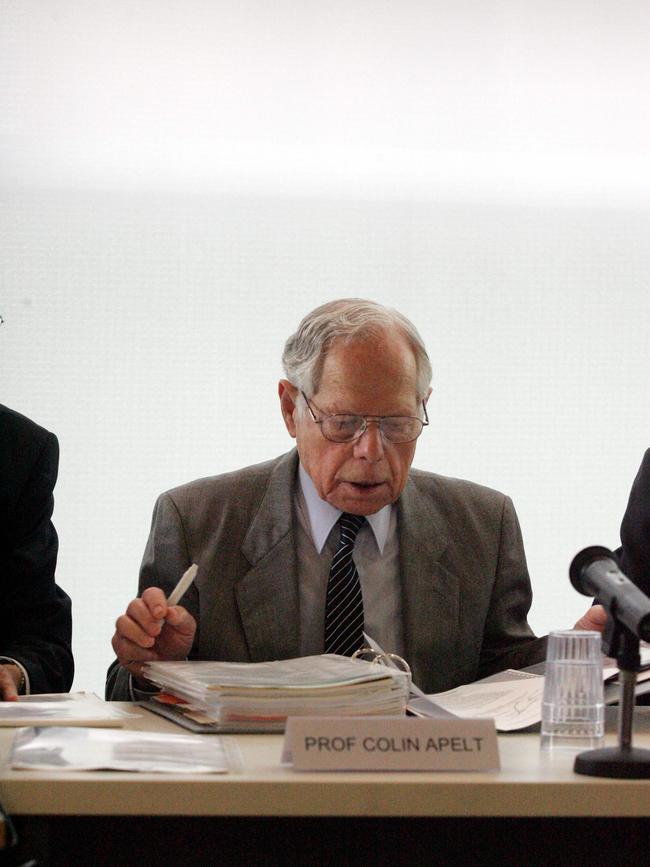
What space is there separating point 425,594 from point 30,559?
720 mm

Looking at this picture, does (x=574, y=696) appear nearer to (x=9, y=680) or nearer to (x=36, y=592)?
(x=9, y=680)

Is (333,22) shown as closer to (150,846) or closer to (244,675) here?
(244,675)

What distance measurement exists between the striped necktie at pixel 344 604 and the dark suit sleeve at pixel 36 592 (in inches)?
19.1

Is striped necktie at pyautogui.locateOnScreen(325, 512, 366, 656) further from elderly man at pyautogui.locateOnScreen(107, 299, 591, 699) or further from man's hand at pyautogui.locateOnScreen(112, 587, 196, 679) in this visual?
man's hand at pyautogui.locateOnScreen(112, 587, 196, 679)

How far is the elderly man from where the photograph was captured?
6.53 feet

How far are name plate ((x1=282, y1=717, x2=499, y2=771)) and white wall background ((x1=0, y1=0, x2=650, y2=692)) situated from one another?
205cm

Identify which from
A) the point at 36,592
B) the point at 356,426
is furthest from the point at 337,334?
the point at 36,592

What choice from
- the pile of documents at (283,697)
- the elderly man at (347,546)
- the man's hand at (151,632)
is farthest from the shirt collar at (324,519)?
the pile of documents at (283,697)

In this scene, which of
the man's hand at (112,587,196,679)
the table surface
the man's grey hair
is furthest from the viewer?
the man's grey hair

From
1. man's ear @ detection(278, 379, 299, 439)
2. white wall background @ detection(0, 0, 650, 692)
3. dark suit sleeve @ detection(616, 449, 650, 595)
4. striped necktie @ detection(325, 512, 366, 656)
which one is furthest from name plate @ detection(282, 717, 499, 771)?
Result: white wall background @ detection(0, 0, 650, 692)

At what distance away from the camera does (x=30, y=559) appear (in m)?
2.08

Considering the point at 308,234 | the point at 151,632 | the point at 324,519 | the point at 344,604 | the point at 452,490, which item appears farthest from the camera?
the point at 308,234

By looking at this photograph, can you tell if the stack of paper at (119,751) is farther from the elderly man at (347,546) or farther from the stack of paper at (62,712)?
the elderly man at (347,546)

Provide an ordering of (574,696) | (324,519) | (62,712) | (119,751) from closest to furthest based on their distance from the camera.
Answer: (119,751) → (574,696) → (62,712) → (324,519)
